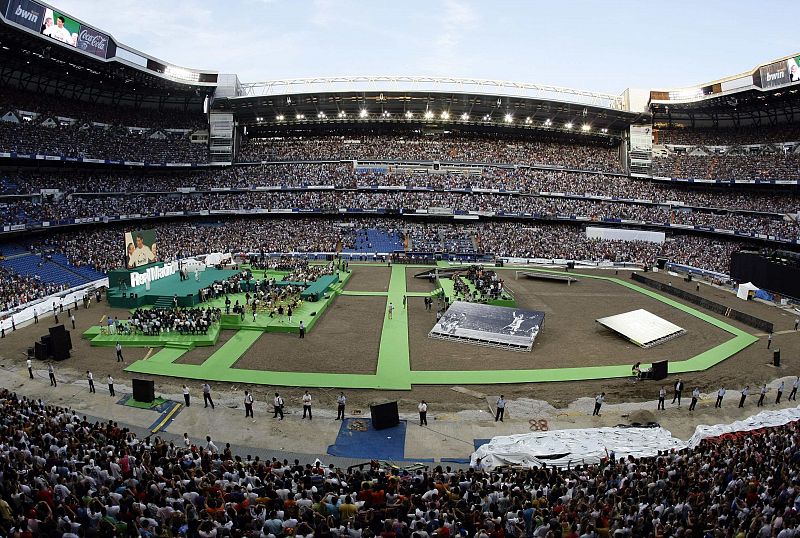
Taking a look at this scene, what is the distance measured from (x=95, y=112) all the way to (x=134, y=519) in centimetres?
6641

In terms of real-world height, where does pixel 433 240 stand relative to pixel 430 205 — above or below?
below

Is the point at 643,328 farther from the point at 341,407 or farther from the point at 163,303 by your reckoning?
the point at 163,303

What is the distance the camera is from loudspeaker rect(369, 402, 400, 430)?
1819cm

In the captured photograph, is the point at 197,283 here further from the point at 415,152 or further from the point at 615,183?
the point at 615,183

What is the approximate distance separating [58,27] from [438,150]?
155 ft

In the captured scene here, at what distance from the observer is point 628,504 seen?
9930mm

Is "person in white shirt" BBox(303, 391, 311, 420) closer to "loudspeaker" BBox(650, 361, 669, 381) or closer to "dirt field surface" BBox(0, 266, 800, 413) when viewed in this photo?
"dirt field surface" BBox(0, 266, 800, 413)

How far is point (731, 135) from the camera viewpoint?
6706 cm

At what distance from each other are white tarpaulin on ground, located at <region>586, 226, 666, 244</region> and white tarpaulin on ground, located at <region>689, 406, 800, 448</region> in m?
44.2

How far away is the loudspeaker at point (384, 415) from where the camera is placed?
59.7ft

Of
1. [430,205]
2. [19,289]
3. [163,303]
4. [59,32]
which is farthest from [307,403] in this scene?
[430,205]

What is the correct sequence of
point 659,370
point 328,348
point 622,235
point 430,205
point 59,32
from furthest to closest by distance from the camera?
point 430,205
point 622,235
point 59,32
point 328,348
point 659,370

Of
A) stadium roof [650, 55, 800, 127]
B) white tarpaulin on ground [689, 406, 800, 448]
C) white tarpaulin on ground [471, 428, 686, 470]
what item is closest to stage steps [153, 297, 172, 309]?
white tarpaulin on ground [471, 428, 686, 470]

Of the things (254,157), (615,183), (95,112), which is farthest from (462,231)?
(95,112)
